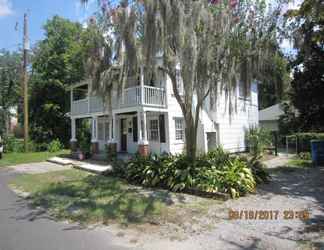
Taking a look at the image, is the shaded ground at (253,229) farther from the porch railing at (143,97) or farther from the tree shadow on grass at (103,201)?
the porch railing at (143,97)

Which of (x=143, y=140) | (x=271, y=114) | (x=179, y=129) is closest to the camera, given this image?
(x=143, y=140)

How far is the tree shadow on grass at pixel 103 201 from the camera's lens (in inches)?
220

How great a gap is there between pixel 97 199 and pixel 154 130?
29.7 ft

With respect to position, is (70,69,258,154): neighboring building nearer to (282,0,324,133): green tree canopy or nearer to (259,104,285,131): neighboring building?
(282,0,324,133): green tree canopy

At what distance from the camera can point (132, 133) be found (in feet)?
54.3

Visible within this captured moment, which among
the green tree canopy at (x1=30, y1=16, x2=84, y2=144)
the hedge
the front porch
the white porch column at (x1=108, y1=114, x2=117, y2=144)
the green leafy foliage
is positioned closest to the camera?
the front porch

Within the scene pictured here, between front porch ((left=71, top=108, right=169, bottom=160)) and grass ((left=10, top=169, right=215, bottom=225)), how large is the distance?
444cm

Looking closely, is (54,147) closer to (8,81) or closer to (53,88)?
(53,88)

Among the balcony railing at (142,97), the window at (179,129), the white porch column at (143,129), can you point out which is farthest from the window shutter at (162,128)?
the white porch column at (143,129)

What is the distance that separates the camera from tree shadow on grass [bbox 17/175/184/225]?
5.60 m

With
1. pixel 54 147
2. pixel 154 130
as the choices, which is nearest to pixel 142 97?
pixel 154 130

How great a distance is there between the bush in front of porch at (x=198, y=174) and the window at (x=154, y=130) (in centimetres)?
550

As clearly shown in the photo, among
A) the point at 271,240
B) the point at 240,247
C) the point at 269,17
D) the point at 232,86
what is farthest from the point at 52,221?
the point at 269,17

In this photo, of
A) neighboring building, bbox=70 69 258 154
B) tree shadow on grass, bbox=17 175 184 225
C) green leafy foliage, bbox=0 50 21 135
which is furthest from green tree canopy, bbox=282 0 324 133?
green leafy foliage, bbox=0 50 21 135
